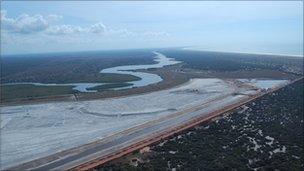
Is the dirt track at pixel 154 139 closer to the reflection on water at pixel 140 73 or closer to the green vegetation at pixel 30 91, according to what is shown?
the green vegetation at pixel 30 91

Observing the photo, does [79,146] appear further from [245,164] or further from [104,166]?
[245,164]

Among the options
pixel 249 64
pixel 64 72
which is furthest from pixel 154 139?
pixel 249 64

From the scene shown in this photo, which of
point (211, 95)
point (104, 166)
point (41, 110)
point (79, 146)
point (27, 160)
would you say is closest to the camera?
point (104, 166)

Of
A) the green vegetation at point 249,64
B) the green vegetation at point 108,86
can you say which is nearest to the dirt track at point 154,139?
the green vegetation at point 108,86

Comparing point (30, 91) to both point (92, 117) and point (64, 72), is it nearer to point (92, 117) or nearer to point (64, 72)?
point (92, 117)

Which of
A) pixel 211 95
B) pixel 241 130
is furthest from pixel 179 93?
pixel 241 130

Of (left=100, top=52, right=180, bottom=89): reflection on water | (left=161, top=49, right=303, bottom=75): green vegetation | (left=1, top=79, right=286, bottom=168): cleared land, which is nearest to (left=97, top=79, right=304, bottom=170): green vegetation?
(left=1, top=79, right=286, bottom=168): cleared land

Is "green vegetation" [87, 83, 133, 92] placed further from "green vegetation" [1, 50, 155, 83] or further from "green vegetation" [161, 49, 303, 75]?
"green vegetation" [161, 49, 303, 75]

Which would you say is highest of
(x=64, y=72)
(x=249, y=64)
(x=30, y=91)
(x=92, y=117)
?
(x=249, y=64)
